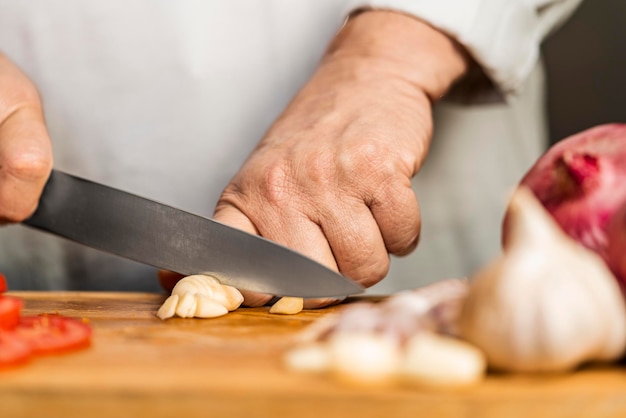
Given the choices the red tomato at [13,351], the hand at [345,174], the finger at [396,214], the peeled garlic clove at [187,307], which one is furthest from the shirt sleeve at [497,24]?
the red tomato at [13,351]

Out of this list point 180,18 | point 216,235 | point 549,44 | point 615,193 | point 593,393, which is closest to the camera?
point 593,393

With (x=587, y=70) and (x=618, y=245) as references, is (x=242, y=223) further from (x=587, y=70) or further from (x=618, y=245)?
(x=587, y=70)

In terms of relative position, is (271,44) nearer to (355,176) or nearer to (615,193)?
(355,176)

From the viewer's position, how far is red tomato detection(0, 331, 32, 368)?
2.30 ft

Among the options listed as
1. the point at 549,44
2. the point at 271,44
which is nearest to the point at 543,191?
the point at 271,44

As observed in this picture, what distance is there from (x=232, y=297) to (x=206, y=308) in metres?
0.06

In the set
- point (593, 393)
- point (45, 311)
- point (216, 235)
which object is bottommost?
point (45, 311)

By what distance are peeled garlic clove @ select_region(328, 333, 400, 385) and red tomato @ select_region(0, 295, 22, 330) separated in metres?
0.36

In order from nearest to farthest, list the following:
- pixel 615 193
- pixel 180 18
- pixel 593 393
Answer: pixel 593 393
pixel 615 193
pixel 180 18

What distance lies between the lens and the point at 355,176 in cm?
110

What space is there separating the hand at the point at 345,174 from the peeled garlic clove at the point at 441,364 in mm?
420

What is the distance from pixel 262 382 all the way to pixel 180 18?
35.7 inches

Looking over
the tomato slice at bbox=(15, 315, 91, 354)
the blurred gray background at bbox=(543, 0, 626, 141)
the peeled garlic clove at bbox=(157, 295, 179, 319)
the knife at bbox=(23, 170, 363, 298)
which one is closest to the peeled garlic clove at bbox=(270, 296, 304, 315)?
the knife at bbox=(23, 170, 363, 298)

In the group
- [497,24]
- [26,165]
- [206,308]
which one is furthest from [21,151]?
[497,24]
